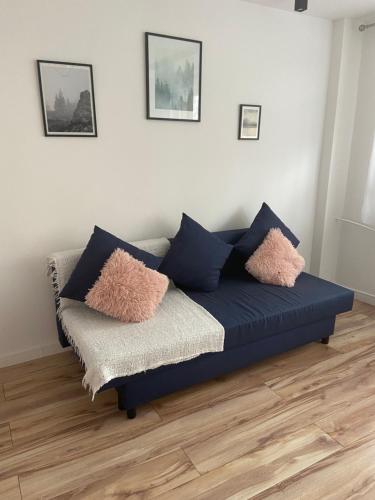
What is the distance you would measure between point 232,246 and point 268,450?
1.40m

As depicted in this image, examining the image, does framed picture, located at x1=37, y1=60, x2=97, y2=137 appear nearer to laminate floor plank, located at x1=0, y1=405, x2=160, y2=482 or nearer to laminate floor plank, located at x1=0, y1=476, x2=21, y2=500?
laminate floor plank, located at x1=0, y1=405, x2=160, y2=482

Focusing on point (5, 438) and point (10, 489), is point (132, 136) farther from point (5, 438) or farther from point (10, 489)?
point (10, 489)

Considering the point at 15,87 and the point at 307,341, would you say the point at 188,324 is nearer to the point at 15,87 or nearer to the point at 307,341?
the point at 307,341

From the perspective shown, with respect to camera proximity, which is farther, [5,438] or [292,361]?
[292,361]

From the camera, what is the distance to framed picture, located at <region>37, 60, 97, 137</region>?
220 cm

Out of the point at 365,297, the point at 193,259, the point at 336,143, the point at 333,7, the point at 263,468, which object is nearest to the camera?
the point at 263,468

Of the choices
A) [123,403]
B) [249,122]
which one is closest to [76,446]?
[123,403]

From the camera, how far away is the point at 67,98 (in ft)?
7.46

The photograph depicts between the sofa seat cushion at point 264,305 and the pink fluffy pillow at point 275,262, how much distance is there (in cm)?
6

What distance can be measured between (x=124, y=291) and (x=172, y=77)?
5.23 ft

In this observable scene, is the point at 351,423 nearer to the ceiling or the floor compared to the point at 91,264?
nearer to the floor

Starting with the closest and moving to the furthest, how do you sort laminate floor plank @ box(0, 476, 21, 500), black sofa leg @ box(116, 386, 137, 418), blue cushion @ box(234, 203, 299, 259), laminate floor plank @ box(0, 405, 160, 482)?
1. laminate floor plank @ box(0, 476, 21, 500)
2. laminate floor plank @ box(0, 405, 160, 482)
3. black sofa leg @ box(116, 386, 137, 418)
4. blue cushion @ box(234, 203, 299, 259)

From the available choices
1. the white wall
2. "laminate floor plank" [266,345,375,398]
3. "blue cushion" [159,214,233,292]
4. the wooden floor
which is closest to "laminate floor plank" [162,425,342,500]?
the wooden floor

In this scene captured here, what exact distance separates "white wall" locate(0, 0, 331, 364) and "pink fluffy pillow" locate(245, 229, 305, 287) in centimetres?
47
